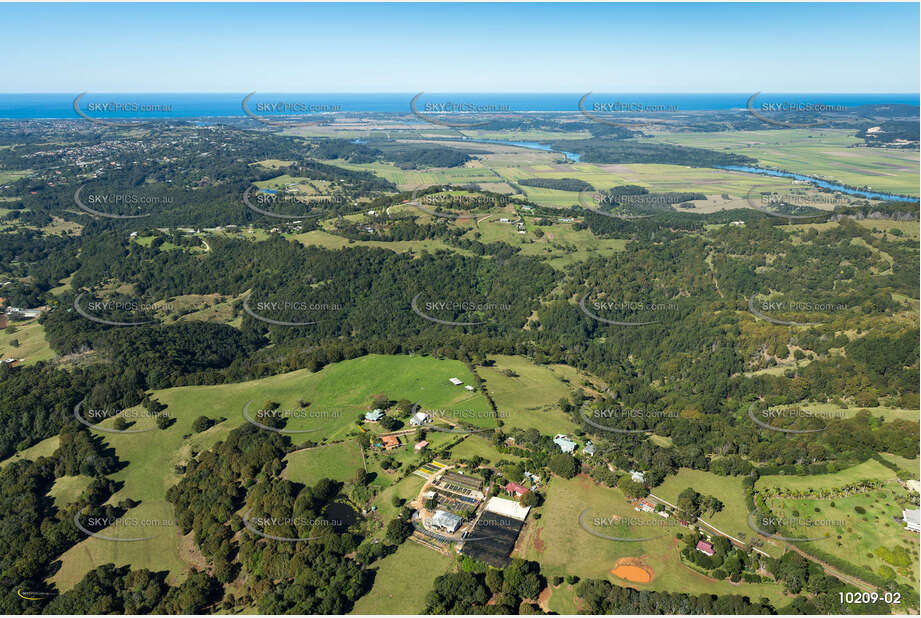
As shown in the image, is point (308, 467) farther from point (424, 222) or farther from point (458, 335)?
point (424, 222)

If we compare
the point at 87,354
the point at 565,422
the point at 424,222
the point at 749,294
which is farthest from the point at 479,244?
the point at 87,354

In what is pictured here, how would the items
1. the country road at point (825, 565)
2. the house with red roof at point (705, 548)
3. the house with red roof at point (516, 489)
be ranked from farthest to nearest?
the house with red roof at point (516, 489), the house with red roof at point (705, 548), the country road at point (825, 565)

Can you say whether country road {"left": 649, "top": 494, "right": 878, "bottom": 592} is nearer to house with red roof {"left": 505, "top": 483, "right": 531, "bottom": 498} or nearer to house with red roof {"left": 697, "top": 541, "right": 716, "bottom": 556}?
house with red roof {"left": 697, "top": 541, "right": 716, "bottom": 556}

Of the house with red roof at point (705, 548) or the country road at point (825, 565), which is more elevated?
the house with red roof at point (705, 548)

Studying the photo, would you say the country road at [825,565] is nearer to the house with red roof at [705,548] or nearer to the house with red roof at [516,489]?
the house with red roof at [705,548]

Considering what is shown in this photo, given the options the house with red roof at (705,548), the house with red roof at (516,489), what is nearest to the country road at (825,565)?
the house with red roof at (705,548)

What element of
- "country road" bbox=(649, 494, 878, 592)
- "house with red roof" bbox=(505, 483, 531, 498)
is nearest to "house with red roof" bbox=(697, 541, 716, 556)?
"country road" bbox=(649, 494, 878, 592)

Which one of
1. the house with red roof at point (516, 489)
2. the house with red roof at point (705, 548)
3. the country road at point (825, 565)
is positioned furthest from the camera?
the house with red roof at point (516, 489)

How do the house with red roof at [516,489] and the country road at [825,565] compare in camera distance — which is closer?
the country road at [825,565]

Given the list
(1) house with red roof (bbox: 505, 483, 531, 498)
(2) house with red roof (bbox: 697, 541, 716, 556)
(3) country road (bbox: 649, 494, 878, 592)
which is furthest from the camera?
(1) house with red roof (bbox: 505, 483, 531, 498)

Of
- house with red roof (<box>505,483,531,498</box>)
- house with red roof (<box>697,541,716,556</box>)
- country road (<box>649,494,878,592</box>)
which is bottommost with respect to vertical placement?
country road (<box>649,494,878,592</box>)

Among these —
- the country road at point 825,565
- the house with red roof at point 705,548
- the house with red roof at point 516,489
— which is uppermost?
the house with red roof at point 705,548
